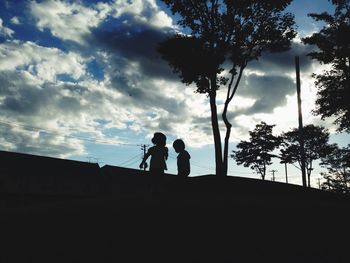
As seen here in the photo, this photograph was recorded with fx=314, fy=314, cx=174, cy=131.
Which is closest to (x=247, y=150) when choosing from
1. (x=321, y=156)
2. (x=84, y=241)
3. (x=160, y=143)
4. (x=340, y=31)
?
(x=321, y=156)

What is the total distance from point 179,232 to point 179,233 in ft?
0.15

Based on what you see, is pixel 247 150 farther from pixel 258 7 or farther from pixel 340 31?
pixel 258 7

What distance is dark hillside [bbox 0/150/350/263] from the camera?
503 cm

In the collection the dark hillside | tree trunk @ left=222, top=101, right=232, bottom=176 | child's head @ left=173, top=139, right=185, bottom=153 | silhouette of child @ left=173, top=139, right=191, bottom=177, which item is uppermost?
tree trunk @ left=222, top=101, right=232, bottom=176

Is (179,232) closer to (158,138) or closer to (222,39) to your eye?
(158,138)

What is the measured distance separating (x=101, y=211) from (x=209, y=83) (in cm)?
1453

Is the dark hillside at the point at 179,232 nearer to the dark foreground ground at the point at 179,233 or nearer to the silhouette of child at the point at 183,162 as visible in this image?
the dark foreground ground at the point at 179,233

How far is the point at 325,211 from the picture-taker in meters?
7.67

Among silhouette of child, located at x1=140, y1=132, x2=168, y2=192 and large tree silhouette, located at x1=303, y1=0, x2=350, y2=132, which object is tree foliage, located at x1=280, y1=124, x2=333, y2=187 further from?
silhouette of child, located at x1=140, y1=132, x2=168, y2=192

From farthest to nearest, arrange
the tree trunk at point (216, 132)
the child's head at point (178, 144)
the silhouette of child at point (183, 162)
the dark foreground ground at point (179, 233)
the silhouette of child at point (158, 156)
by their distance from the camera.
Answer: the tree trunk at point (216, 132)
the silhouette of child at point (183, 162)
the child's head at point (178, 144)
the silhouette of child at point (158, 156)
the dark foreground ground at point (179, 233)

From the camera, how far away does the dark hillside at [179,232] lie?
16.5ft

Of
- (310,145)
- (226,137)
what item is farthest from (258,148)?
(226,137)

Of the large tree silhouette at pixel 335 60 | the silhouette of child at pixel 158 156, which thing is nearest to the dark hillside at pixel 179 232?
the silhouette of child at pixel 158 156

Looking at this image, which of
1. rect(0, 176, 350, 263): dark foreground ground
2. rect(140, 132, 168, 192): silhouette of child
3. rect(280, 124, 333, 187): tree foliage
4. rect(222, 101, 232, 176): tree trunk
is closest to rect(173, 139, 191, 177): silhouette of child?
rect(140, 132, 168, 192): silhouette of child
